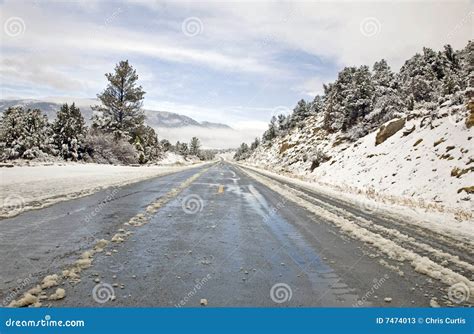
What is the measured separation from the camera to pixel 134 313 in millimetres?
3260

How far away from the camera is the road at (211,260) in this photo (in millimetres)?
3744

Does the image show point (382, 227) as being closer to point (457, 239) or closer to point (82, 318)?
point (457, 239)

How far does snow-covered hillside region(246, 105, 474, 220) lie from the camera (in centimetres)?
1447

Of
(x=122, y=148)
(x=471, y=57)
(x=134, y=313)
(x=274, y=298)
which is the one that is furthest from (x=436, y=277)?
(x=122, y=148)

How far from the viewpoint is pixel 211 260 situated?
5059 mm

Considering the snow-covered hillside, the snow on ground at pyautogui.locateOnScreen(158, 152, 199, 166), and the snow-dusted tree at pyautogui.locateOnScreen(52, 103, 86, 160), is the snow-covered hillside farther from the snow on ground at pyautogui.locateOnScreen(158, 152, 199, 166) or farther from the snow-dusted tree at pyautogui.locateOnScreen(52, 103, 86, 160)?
the snow on ground at pyautogui.locateOnScreen(158, 152, 199, 166)

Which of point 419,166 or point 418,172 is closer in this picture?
point 418,172

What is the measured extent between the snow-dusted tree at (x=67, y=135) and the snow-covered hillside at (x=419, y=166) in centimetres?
3187

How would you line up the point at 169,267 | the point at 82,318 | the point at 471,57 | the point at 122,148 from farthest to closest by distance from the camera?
the point at 122,148
the point at 471,57
the point at 169,267
the point at 82,318

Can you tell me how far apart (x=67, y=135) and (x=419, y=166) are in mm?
42916

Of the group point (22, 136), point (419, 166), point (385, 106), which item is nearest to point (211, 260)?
point (419, 166)

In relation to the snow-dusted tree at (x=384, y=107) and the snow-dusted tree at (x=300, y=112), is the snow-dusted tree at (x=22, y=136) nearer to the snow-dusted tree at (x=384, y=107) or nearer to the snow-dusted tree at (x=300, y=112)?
the snow-dusted tree at (x=384, y=107)

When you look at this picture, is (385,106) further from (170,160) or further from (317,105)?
(170,160)

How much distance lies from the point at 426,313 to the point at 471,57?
35.6m
